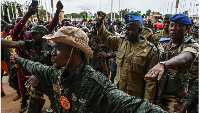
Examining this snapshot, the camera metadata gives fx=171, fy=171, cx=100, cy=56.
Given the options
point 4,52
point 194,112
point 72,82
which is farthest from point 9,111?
point 194,112

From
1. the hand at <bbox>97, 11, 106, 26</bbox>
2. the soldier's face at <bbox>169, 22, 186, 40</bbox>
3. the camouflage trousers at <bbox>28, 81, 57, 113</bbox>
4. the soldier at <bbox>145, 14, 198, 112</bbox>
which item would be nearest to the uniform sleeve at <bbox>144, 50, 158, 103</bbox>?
the soldier at <bbox>145, 14, 198, 112</bbox>

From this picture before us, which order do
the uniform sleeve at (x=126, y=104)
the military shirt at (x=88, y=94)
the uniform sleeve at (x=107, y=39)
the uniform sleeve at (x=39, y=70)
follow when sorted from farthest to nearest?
the uniform sleeve at (x=107, y=39) < the uniform sleeve at (x=39, y=70) < the military shirt at (x=88, y=94) < the uniform sleeve at (x=126, y=104)

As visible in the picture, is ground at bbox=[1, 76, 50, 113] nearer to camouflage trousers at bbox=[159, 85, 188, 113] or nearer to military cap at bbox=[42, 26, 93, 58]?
camouflage trousers at bbox=[159, 85, 188, 113]

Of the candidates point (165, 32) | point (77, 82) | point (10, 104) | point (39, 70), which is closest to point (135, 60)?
point (77, 82)

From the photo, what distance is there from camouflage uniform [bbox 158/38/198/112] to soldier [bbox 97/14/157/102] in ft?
0.64

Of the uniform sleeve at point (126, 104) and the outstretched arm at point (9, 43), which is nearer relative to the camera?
the uniform sleeve at point (126, 104)

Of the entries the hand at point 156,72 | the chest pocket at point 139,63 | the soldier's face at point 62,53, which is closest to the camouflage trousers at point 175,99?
the chest pocket at point 139,63

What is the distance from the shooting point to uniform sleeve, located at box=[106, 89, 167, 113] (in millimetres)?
1244

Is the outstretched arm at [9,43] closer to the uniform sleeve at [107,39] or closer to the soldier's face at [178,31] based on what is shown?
the uniform sleeve at [107,39]

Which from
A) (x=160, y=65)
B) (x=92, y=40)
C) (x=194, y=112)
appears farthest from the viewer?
(x=92, y=40)

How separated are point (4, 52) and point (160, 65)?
5083 mm

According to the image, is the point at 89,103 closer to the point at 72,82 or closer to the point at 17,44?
the point at 72,82

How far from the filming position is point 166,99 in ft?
8.90

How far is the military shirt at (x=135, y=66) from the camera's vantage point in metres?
2.81
